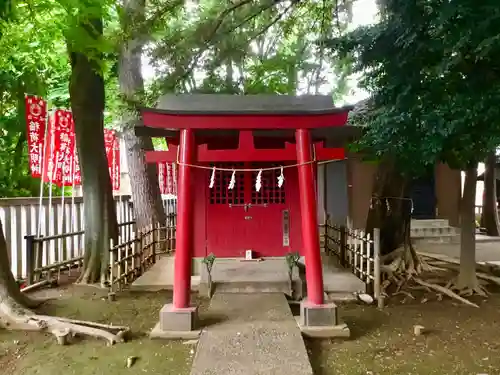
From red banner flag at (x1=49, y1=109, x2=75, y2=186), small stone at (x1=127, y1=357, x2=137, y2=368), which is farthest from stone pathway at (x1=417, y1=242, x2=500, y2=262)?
red banner flag at (x1=49, y1=109, x2=75, y2=186)

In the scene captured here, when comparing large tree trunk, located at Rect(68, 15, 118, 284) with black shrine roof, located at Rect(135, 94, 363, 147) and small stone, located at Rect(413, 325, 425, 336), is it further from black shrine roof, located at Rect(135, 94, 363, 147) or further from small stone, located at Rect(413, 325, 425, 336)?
small stone, located at Rect(413, 325, 425, 336)

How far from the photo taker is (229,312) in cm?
727

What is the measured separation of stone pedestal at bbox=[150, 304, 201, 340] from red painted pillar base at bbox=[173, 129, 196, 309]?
19 cm

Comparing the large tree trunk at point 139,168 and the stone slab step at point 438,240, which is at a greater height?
the large tree trunk at point 139,168

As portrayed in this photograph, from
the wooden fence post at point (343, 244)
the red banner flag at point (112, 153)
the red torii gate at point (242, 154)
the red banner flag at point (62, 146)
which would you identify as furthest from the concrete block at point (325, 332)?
the red banner flag at point (112, 153)

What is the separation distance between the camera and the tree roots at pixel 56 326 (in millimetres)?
6379

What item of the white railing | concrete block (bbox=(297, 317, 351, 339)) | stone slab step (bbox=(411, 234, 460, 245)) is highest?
the white railing

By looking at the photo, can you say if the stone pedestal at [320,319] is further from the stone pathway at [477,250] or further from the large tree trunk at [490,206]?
the large tree trunk at [490,206]

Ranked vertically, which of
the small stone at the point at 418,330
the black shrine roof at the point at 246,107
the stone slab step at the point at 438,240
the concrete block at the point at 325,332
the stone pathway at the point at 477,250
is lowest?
the small stone at the point at 418,330

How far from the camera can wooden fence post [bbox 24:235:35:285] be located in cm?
943

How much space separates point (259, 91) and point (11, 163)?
968cm

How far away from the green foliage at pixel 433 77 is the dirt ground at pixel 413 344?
272cm

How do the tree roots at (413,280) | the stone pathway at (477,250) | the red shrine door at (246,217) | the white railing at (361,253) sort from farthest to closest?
the stone pathway at (477,250)
the red shrine door at (246,217)
the tree roots at (413,280)
the white railing at (361,253)

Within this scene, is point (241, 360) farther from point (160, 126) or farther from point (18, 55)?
point (18, 55)
